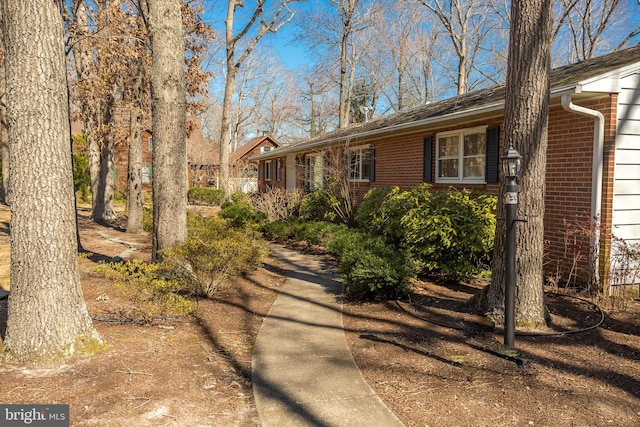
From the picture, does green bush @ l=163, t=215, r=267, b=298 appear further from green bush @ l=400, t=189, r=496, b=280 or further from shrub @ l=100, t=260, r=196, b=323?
green bush @ l=400, t=189, r=496, b=280

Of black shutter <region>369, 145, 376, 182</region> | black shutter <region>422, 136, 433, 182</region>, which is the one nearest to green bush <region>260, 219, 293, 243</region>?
black shutter <region>369, 145, 376, 182</region>

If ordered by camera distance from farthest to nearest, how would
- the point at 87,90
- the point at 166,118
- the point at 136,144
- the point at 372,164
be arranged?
the point at 372,164, the point at 136,144, the point at 87,90, the point at 166,118

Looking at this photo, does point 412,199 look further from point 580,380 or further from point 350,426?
point 350,426

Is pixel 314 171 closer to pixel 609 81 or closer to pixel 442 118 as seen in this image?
pixel 442 118

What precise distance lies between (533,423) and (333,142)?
470 inches

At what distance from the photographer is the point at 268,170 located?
25.3 meters

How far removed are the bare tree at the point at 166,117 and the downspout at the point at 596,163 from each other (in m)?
5.53

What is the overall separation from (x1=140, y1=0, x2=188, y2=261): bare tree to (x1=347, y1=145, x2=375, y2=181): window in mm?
7162

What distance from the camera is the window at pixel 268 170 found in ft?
80.1

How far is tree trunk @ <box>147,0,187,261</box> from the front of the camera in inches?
244

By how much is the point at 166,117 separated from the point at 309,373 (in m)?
4.27

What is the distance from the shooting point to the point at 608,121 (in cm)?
620

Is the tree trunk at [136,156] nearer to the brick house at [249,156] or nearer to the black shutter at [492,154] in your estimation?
the black shutter at [492,154]

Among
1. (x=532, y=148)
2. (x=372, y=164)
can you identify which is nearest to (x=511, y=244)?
(x=532, y=148)
